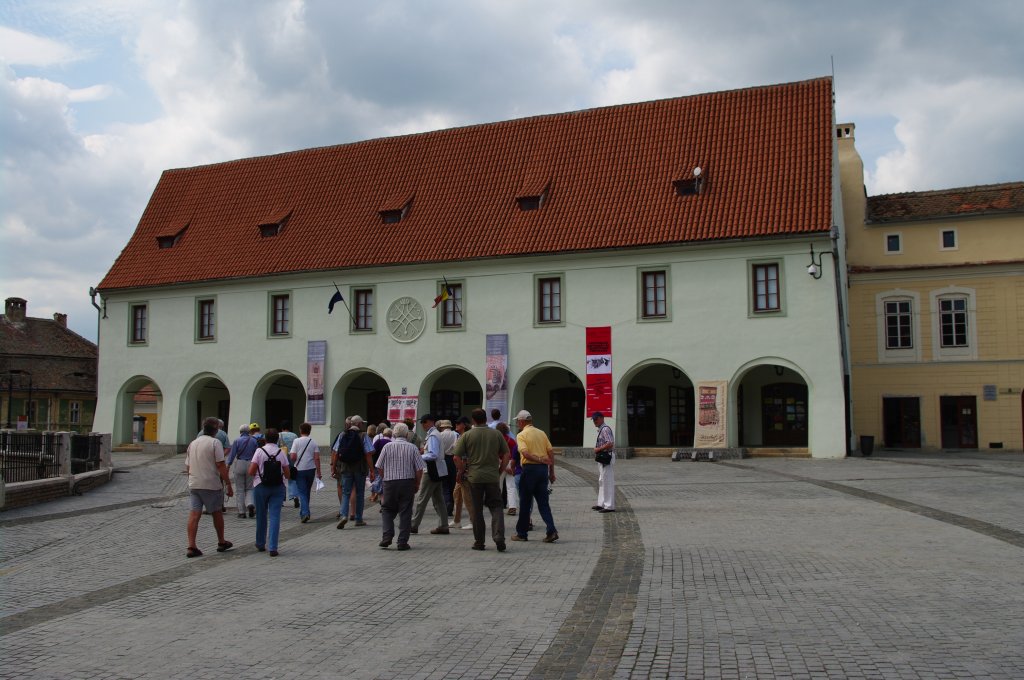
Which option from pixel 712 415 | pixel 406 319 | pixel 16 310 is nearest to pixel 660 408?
pixel 712 415

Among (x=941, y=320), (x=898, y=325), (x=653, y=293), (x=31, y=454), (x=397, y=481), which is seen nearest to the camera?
(x=397, y=481)

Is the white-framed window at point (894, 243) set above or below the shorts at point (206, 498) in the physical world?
above

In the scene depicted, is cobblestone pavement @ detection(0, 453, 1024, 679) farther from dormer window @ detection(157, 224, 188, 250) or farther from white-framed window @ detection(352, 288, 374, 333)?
dormer window @ detection(157, 224, 188, 250)

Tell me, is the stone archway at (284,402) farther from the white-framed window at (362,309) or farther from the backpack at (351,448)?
the backpack at (351,448)

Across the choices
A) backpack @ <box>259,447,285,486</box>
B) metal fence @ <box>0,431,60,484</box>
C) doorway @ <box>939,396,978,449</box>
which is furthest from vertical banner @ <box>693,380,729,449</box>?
backpack @ <box>259,447,285,486</box>

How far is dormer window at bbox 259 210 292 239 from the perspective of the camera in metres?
38.9

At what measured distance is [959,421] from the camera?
35594 millimetres

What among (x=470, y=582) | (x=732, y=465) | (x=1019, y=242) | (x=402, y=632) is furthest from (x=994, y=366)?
(x=402, y=632)

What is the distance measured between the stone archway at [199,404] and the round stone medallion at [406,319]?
23.2 feet

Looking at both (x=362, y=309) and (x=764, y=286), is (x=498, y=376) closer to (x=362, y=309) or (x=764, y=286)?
(x=362, y=309)

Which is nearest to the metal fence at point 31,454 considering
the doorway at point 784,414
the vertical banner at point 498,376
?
the vertical banner at point 498,376

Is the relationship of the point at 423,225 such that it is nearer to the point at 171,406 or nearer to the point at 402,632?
the point at 171,406

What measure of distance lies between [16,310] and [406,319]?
38787mm

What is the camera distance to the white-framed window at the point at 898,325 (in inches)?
1435
